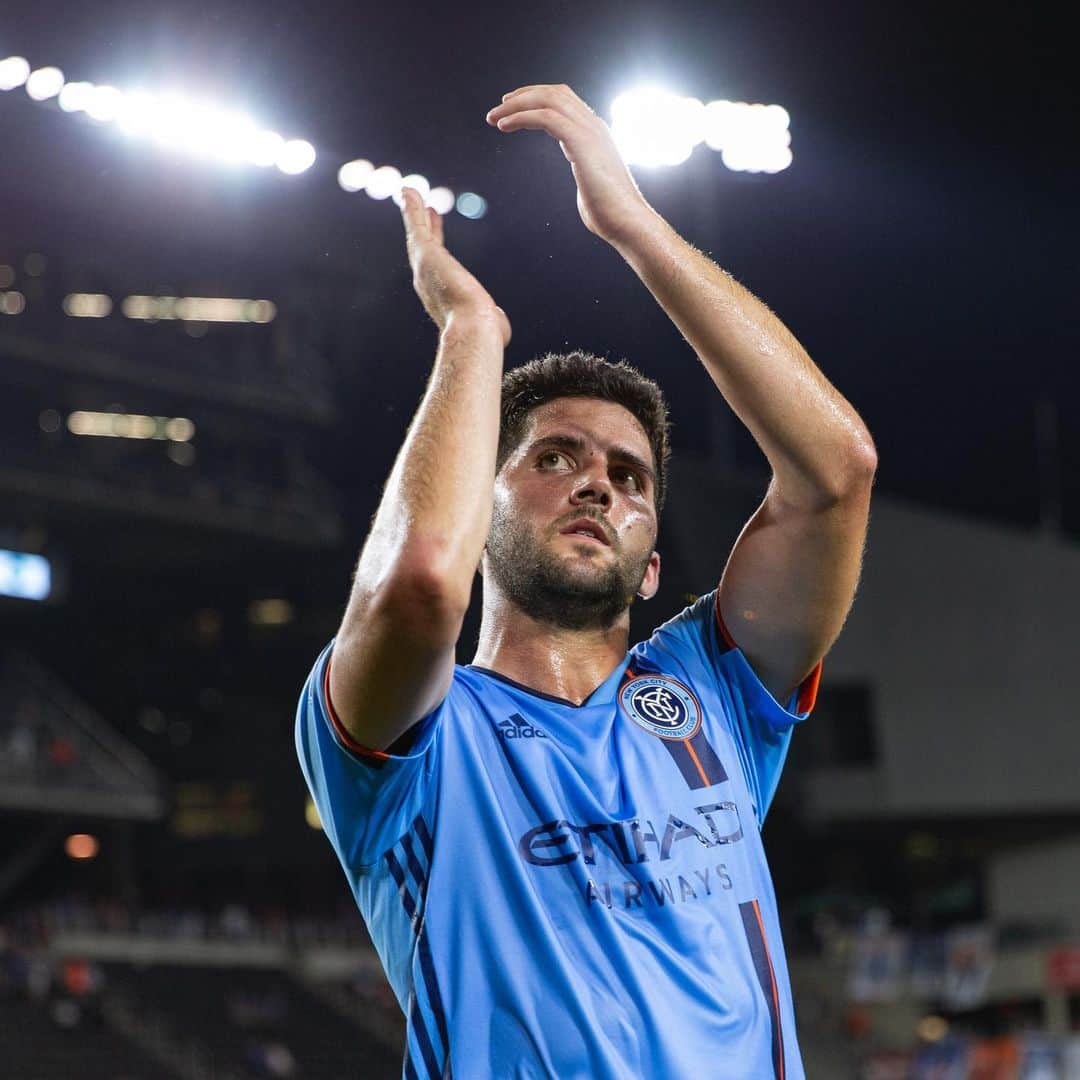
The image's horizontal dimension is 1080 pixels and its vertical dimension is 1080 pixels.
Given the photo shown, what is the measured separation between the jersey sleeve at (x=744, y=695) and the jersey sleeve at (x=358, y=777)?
0.49 m

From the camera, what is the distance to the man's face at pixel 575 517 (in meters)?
2.19

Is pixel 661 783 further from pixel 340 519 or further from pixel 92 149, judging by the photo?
pixel 340 519

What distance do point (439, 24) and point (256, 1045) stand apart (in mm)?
17235

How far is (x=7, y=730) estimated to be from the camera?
22578 mm

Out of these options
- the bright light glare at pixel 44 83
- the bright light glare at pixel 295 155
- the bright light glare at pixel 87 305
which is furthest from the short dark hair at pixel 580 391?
the bright light glare at pixel 87 305

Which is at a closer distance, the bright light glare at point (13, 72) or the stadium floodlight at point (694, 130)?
the stadium floodlight at point (694, 130)

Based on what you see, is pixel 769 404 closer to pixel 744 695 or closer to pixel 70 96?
pixel 744 695

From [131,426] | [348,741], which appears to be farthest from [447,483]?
[131,426]

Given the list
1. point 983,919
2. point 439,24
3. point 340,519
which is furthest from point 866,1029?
point 439,24

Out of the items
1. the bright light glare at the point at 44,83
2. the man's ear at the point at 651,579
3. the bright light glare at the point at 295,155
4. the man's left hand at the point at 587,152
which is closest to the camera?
the man's left hand at the point at 587,152

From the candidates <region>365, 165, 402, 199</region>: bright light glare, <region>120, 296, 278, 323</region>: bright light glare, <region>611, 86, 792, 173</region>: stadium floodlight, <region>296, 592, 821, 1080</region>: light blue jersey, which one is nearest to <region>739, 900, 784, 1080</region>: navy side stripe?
<region>296, 592, 821, 1080</region>: light blue jersey

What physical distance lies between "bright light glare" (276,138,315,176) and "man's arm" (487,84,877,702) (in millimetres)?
1608

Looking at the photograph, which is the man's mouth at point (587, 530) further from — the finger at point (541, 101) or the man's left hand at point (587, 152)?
the finger at point (541, 101)

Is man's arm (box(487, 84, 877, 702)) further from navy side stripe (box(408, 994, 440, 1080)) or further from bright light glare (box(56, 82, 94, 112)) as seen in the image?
bright light glare (box(56, 82, 94, 112))
